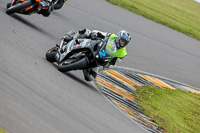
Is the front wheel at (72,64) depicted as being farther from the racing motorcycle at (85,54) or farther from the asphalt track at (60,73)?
the asphalt track at (60,73)

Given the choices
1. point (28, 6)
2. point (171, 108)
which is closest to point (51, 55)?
point (28, 6)

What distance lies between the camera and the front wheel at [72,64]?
8406 mm

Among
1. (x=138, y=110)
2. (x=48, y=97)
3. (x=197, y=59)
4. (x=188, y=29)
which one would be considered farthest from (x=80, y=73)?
(x=188, y=29)

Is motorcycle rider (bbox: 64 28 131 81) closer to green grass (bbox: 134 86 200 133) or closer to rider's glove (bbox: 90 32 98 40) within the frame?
rider's glove (bbox: 90 32 98 40)

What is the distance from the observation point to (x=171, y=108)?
10461mm

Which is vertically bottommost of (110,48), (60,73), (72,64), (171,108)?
(171,108)

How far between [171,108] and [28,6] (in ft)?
15.2

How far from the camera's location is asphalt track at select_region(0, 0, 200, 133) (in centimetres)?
565

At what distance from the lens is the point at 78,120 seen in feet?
20.6

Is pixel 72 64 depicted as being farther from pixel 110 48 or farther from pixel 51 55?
pixel 51 55

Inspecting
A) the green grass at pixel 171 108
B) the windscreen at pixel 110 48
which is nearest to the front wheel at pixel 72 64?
the windscreen at pixel 110 48

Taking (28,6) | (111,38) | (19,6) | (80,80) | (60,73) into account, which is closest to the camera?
(60,73)

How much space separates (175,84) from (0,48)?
22.1 feet

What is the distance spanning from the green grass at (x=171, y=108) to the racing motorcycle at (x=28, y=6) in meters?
3.51
